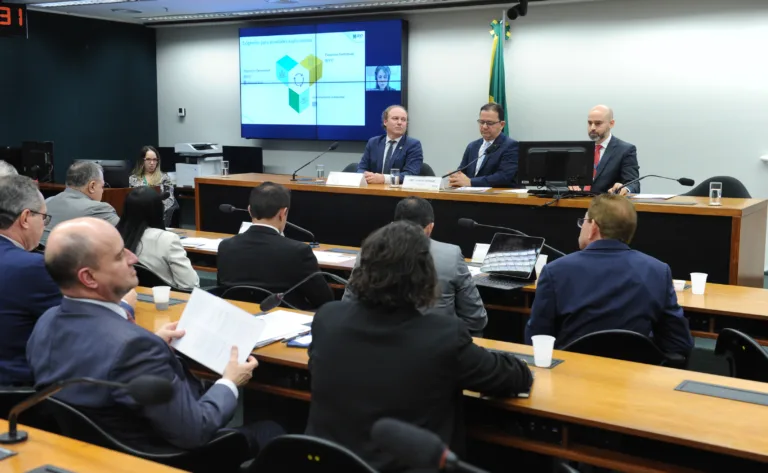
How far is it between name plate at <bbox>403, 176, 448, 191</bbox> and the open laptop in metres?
1.69

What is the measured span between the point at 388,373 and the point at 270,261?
1.93 meters

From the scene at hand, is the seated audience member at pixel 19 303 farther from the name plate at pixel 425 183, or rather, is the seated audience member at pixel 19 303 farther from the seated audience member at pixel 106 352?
the name plate at pixel 425 183

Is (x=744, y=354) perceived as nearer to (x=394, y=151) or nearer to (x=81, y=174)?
(x=81, y=174)

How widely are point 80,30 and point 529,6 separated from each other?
600cm

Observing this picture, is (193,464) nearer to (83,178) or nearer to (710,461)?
(710,461)

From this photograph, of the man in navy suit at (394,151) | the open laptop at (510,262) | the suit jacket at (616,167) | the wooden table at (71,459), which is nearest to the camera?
the wooden table at (71,459)

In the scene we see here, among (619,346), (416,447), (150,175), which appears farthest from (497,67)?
(416,447)

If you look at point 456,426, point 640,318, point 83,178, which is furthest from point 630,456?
point 83,178

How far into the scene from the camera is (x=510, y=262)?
4.11 metres

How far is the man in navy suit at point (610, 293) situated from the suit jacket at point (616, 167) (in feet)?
9.27

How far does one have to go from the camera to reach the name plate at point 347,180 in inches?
250

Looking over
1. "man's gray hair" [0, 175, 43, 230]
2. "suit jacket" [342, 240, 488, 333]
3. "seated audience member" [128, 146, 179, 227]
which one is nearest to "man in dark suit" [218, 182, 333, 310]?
"suit jacket" [342, 240, 488, 333]

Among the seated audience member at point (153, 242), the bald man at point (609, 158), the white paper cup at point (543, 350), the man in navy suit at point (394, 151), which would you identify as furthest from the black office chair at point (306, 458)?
the man in navy suit at point (394, 151)

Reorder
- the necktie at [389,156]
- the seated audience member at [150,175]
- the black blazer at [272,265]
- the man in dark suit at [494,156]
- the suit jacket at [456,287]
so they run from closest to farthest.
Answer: the suit jacket at [456,287], the black blazer at [272,265], the man in dark suit at [494,156], the necktie at [389,156], the seated audience member at [150,175]
